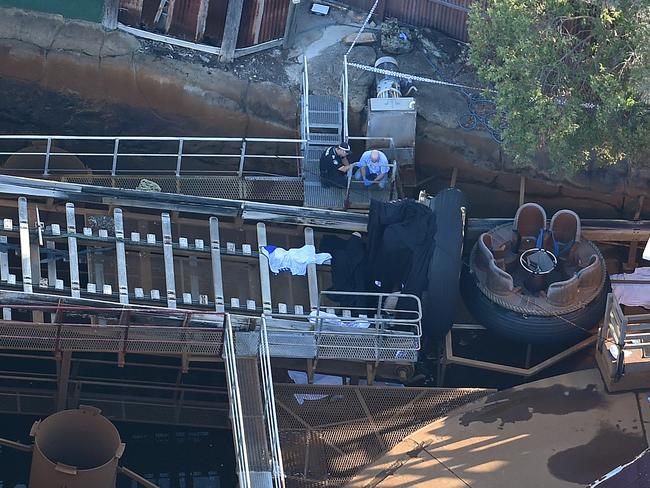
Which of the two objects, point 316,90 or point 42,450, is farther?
point 316,90

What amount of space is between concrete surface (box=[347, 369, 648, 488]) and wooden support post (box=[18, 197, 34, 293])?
692 centimetres

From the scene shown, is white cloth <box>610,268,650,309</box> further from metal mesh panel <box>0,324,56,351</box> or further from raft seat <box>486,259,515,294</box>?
metal mesh panel <box>0,324,56,351</box>

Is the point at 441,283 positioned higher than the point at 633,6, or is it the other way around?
the point at 633,6

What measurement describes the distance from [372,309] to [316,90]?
586cm

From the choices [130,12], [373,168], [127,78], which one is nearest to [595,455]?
[373,168]

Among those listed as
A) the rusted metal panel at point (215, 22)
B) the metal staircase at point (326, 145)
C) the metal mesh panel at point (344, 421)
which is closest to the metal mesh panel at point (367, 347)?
the metal mesh panel at point (344, 421)

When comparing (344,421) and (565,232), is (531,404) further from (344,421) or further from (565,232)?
(565,232)

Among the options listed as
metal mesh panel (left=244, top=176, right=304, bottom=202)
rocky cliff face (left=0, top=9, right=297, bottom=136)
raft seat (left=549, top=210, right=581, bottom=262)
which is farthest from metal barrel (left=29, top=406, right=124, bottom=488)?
raft seat (left=549, top=210, right=581, bottom=262)

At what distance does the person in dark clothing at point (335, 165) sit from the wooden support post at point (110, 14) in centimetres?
541

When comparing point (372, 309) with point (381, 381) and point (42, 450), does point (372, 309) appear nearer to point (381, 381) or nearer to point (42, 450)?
point (381, 381)

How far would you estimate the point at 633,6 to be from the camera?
24.7 meters

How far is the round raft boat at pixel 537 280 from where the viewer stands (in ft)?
88.7

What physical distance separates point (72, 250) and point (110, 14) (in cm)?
A: 578

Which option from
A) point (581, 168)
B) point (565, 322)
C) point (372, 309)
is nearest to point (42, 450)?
point (372, 309)
